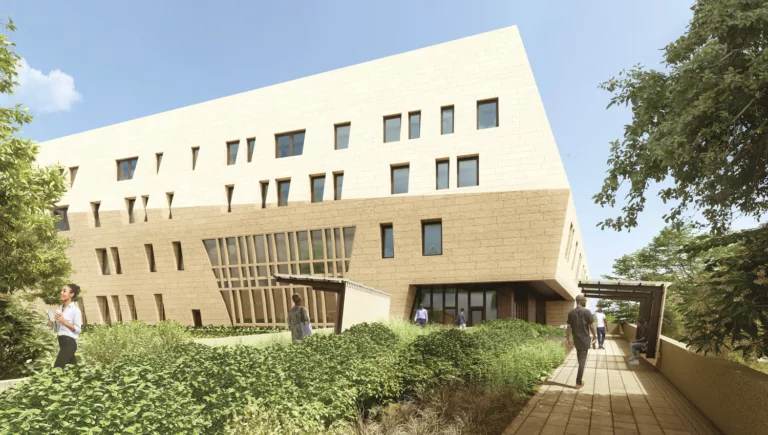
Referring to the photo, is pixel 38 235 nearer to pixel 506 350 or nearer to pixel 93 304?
pixel 506 350

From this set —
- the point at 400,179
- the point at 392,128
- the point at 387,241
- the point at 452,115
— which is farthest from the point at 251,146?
the point at 452,115

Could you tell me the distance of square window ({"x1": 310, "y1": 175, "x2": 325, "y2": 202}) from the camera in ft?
89.0

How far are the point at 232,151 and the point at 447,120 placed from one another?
1539 cm

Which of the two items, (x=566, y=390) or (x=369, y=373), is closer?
(x=369, y=373)

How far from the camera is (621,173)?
24.8 feet

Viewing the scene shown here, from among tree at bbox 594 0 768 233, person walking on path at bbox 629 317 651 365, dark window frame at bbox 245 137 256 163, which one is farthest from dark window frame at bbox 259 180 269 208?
tree at bbox 594 0 768 233

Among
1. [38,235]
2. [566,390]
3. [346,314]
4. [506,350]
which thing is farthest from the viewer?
[346,314]

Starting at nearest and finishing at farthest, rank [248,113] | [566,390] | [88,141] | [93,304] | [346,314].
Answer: [566,390], [346,314], [248,113], [93,304], [88,141]

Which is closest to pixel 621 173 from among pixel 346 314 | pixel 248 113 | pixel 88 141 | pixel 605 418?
pixel 605 418

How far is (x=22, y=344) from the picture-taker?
10172 millimetres

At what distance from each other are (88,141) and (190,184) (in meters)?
13.2

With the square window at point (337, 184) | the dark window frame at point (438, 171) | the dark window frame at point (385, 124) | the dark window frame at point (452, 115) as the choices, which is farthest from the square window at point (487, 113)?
the square window at point (337, 184)

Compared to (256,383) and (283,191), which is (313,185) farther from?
(256,383)

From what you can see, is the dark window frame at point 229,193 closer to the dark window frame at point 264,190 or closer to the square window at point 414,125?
the dark window frame at point 264,190
